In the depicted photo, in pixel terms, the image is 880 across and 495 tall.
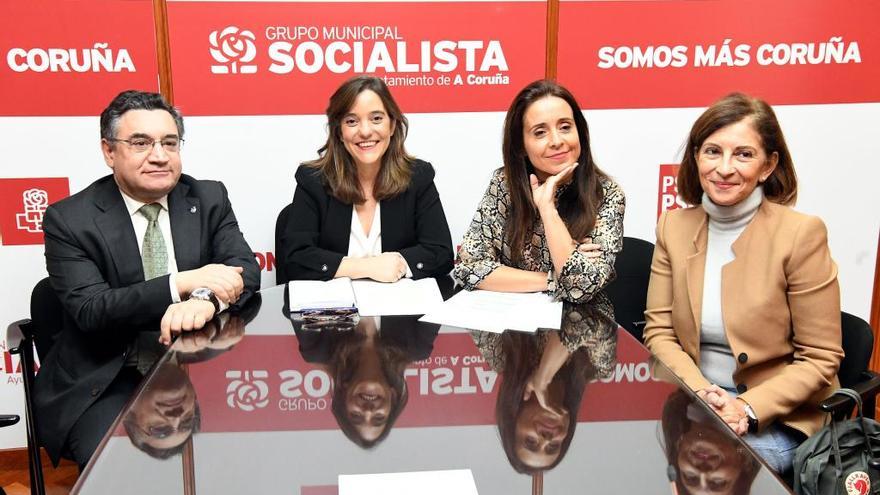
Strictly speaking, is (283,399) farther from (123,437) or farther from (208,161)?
(208,161)

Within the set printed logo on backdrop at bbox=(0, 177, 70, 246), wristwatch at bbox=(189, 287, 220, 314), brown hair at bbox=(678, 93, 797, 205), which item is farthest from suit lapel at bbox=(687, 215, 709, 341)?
printed logo on backdrop at bbox=(0, 177, 70, 246)

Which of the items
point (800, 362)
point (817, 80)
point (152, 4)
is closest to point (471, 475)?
point (800, 362)

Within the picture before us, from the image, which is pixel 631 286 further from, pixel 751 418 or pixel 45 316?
Answer: pixel 45 316

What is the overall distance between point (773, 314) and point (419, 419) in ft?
3.50

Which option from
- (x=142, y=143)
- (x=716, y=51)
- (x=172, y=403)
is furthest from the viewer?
(x=716, y=51)

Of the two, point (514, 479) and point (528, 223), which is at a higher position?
point (528, 223)

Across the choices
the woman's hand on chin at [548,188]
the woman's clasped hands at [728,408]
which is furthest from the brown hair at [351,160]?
the woman's clasped hands at [728,408]

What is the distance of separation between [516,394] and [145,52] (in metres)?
2.32

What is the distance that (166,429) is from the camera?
1331mm

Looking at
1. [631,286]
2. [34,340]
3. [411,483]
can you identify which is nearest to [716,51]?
[631,286]

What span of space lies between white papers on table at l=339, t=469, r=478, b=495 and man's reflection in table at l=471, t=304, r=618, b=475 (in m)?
0.10

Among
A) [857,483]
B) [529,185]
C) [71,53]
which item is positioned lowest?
[857,483]

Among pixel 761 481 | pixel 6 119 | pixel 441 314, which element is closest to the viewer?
pixel 761 481

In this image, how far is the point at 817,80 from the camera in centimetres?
336
